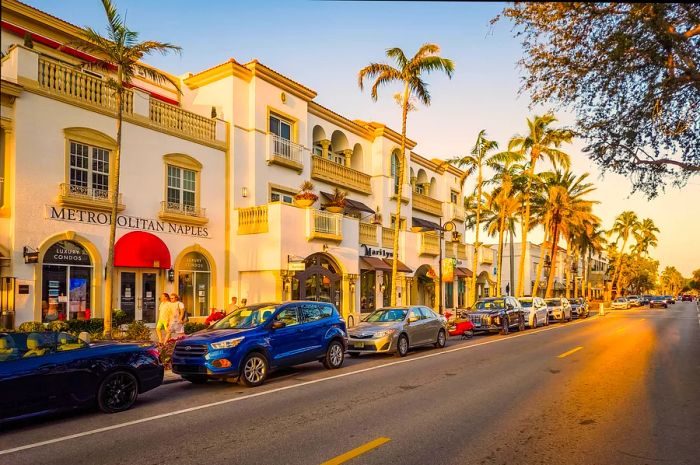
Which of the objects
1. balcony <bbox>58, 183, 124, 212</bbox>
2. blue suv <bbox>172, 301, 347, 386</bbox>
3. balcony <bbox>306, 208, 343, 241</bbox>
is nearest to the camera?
blue suv <bbox>172, 301, 347, 386</bbox>

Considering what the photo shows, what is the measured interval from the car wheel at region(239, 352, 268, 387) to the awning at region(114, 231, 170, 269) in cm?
827

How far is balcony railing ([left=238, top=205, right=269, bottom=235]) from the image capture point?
73.3 ft

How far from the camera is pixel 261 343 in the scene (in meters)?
11.5

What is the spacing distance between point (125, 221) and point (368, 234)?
548 inches

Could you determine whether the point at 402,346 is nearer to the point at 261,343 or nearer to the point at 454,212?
the point at 261,343

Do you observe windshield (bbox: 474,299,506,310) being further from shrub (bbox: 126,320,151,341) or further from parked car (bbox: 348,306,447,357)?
shrub (bbox: 126,320,151,341)

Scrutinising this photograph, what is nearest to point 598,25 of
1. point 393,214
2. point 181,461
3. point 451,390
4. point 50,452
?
point 451,390

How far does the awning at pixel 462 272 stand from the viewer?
3800 cm

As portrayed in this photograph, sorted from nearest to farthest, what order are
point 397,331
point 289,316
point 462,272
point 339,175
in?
point 289,316
point 397,331
point 339,175
point 462,272

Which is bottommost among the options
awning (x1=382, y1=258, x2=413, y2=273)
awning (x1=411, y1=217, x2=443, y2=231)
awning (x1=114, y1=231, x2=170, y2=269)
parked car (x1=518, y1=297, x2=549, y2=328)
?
parked car (x1=518, y1=297, x2=549, y2=328)

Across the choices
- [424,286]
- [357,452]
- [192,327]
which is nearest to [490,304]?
[424,286]

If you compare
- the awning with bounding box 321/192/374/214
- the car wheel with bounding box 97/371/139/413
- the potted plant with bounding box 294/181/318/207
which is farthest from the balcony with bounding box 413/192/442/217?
the car wheel with bounding box 97/371/139/413

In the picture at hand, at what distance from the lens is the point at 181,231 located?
20453 mm

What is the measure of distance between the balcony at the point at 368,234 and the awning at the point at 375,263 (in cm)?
91
